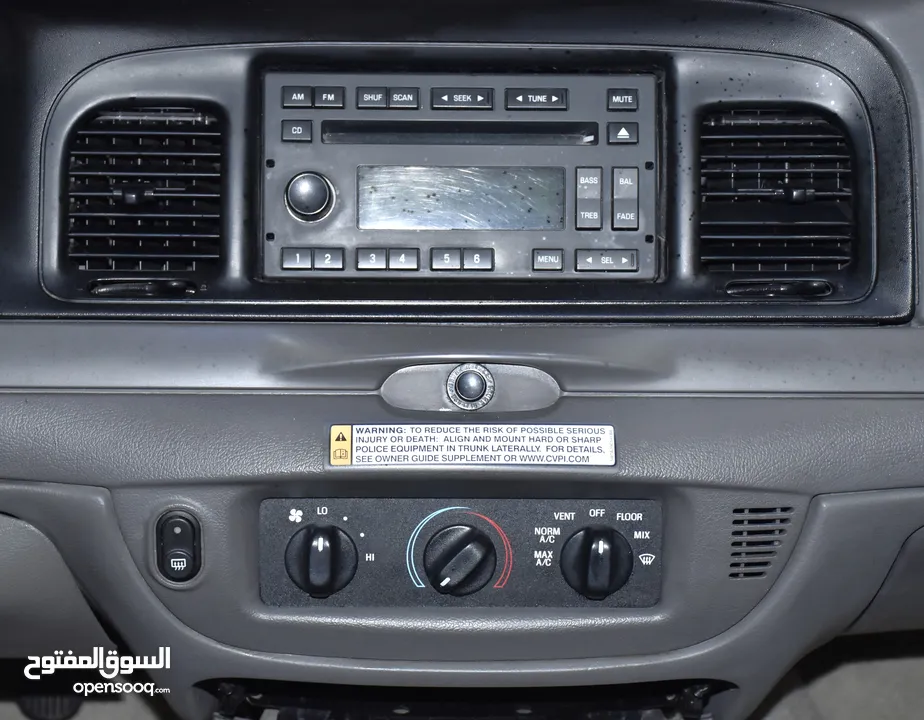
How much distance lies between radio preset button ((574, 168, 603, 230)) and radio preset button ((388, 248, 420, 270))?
0.61ft

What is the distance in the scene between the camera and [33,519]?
1027 millimetres

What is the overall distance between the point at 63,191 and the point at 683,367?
0.73 m

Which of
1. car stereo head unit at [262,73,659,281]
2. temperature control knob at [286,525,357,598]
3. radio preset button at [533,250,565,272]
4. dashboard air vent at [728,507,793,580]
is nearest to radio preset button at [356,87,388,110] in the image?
car stereo head unit at [262,73,659,281]

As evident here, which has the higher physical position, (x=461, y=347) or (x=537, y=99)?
(x=537, y=99)

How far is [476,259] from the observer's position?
1061mm

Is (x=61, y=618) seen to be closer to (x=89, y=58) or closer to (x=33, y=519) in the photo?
(x=33, y=519)

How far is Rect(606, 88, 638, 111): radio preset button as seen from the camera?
108 centimetres

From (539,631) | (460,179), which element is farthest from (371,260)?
(539,631)

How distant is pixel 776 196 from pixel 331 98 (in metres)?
0.52

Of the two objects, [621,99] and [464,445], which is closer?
[464,445]

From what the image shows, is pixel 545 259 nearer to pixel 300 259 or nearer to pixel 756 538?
pixel 300 259

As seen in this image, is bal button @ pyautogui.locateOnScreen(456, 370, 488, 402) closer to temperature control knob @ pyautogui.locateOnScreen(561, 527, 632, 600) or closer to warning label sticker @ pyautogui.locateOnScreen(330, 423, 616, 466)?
warning label sticker @ pyautogui.locateOnScreen(330, 423, 616, 466)

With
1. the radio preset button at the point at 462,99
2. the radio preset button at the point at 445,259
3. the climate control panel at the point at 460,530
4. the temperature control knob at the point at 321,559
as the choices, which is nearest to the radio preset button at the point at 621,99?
the radio preset button at the point at 462,99

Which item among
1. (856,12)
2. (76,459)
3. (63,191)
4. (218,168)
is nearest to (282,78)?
(218,168)
